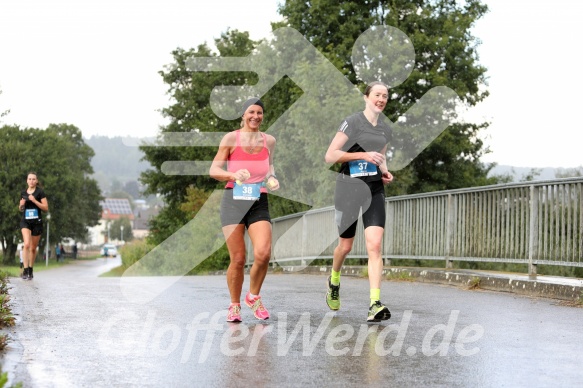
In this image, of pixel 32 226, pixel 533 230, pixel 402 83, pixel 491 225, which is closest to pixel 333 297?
pixel 533 230

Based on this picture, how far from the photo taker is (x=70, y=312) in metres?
8.31

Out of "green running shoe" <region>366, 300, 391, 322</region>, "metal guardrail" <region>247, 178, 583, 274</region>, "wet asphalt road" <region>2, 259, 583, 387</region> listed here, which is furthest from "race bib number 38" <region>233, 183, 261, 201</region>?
"metal guardrail" <region>247, 178, 583, 274</region>

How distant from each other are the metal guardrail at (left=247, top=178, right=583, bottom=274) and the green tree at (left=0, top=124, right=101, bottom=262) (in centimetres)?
5324

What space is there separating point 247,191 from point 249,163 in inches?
9.7

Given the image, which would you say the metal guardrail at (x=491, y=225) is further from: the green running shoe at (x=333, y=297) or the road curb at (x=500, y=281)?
the green running shoe at (x=333, y=297)

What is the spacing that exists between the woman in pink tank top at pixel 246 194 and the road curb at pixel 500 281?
3996 mm

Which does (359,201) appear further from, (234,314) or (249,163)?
(234,314)

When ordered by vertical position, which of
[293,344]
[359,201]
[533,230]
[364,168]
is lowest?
[293,344]

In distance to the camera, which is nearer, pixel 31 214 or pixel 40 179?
pixel 31 214

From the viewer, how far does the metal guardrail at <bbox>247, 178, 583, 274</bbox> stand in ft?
35.8

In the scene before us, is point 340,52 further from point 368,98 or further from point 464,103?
point 368,98

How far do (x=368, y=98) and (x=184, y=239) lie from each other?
79.1ft

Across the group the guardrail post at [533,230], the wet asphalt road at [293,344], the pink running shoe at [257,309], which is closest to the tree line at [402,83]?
the guardrail post at [533,230]

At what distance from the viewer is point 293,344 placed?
20.7 ft
